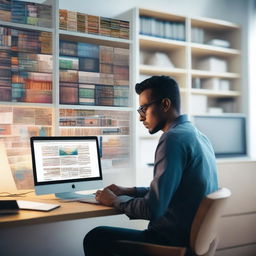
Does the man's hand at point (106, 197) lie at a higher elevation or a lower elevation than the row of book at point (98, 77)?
lower

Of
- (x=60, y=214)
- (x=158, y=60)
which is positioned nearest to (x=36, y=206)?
(x=60, y=214)

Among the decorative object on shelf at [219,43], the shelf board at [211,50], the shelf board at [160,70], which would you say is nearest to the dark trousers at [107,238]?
the shelf board at [160,70]

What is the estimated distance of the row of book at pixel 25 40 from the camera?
2670 millimetres

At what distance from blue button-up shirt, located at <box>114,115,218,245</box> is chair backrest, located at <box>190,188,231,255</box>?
12 cm

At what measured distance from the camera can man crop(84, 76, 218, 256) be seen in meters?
1.87

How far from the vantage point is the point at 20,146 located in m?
2.79

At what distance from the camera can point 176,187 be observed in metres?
1.90

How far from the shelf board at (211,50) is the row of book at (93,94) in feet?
3.71

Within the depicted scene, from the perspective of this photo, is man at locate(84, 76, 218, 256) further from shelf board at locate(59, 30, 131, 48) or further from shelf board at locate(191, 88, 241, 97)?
shelf board at locate(191, 88, 241, 97)

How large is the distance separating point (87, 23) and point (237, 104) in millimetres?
2163

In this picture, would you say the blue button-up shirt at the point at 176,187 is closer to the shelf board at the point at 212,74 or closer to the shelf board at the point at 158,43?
the shelf board at the point at 158,43

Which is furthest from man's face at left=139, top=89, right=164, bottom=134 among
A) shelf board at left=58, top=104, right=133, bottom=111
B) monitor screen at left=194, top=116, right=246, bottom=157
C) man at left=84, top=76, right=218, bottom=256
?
monitor screen at left=194, top=116, right=246, bottom=157

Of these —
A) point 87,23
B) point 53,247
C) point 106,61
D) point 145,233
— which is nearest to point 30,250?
point 53,247

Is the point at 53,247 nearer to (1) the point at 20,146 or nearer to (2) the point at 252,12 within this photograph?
(1) the point at 20,146
